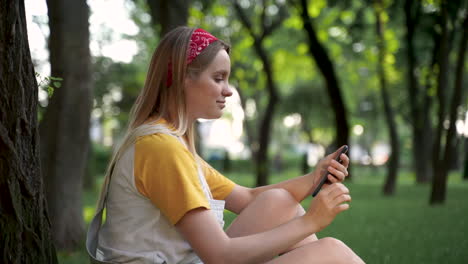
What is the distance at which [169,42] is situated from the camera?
8.75ft

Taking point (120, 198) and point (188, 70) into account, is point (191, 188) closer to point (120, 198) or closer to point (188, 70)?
point (120, 198)

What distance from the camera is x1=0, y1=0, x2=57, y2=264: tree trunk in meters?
2.32

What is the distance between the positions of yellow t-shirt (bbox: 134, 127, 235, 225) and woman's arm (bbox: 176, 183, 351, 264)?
53 millimetres

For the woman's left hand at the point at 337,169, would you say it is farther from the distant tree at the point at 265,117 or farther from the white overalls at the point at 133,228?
the distant tree at the point at 265,117

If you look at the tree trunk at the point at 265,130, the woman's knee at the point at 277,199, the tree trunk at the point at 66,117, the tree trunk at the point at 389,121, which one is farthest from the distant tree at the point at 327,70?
the woman's knee at the point at 277,199

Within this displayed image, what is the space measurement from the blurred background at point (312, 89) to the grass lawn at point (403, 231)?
0.02 m

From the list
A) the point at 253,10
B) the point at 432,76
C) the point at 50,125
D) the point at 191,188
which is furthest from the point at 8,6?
the point at 253,10

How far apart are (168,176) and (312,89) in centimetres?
3286

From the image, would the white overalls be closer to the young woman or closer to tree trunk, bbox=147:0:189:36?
the young woman

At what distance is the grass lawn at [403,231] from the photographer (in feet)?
17.9

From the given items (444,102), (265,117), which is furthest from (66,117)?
(265,117)

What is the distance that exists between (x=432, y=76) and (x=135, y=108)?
1447 centimetres

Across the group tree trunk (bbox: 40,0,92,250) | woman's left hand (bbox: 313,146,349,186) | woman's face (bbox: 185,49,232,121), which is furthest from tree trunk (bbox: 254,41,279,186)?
woman's face (bbox: 185,49,232,121)

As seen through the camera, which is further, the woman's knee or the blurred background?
the blurred background
